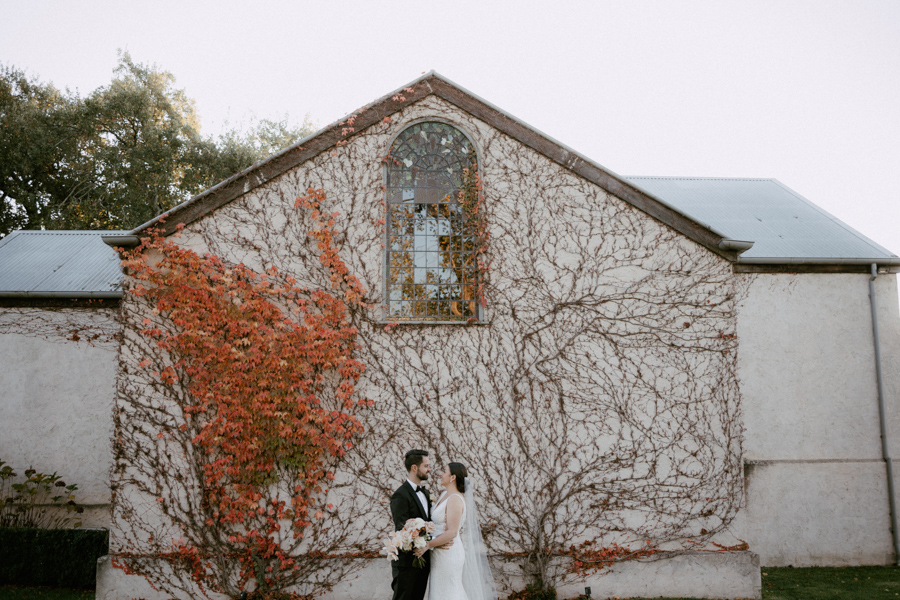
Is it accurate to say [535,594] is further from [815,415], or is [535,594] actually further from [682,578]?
[815,415]

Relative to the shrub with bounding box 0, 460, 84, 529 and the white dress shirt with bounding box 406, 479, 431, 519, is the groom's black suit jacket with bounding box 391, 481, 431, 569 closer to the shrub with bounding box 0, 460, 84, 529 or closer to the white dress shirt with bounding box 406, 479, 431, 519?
the white dress shirt with bounding box 406, 479, 431, 519

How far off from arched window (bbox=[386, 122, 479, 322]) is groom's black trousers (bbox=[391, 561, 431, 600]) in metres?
3.40

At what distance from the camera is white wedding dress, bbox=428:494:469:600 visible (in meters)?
5.66

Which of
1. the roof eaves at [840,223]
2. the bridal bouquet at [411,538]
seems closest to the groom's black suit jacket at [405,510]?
the bridal bouquet at [411,538]

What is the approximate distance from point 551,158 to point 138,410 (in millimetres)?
6718

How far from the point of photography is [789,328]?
33.3ft

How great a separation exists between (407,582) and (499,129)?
6.05 meters

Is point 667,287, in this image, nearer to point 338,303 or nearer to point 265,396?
point 338,303

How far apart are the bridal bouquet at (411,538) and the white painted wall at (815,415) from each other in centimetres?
690

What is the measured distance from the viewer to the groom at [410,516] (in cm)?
561

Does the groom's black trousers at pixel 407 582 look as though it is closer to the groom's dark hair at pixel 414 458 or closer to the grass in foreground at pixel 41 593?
the groom's dark hair at pixel 414 458

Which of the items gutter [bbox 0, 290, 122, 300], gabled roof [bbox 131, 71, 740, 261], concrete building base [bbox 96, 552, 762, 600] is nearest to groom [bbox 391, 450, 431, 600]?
concrete building base [bbox 96, 552, 762, 600]

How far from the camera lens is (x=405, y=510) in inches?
223

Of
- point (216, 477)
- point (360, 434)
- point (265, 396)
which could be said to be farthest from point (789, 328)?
point (216, 477)
